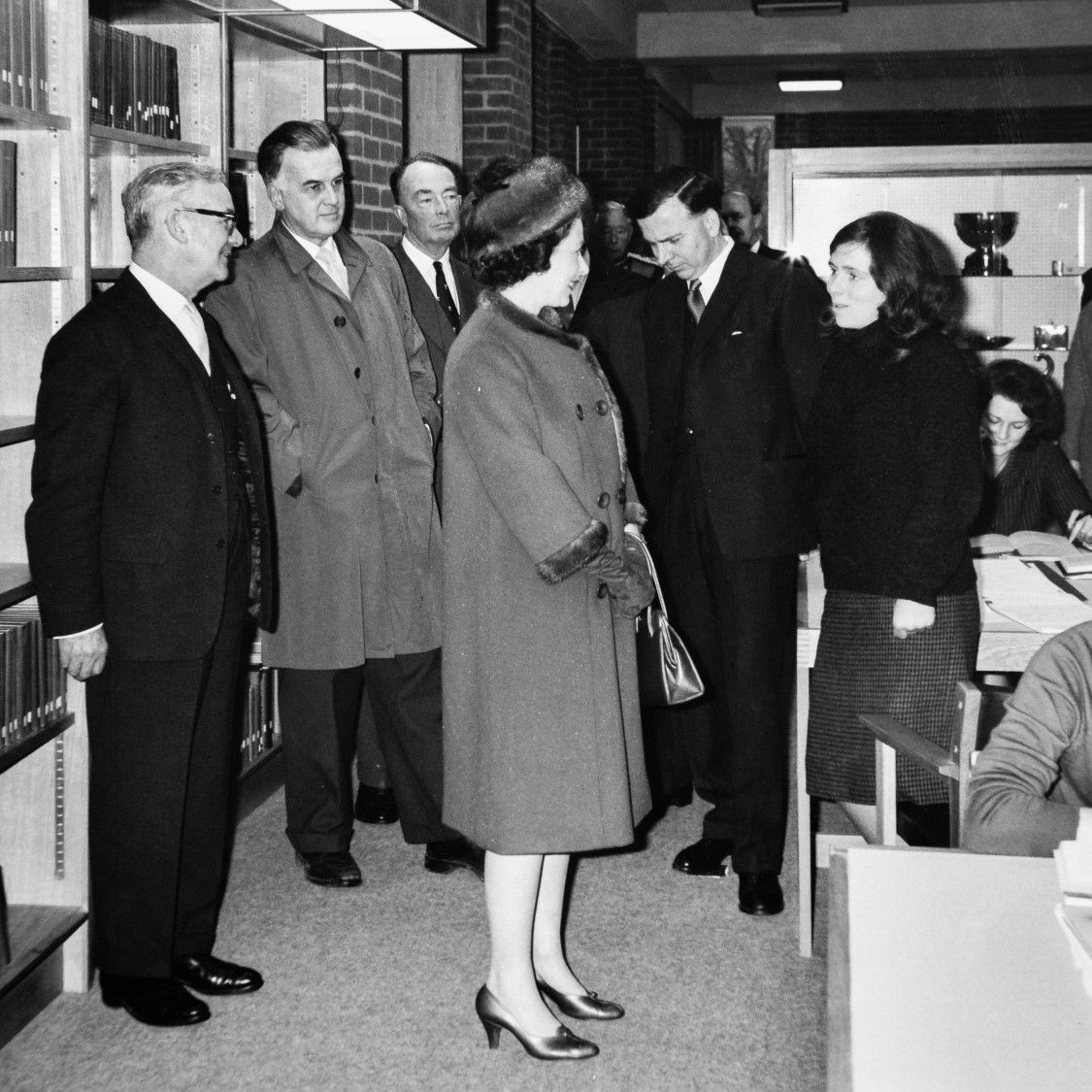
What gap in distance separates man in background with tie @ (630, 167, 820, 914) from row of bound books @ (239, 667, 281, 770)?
4.78 ft

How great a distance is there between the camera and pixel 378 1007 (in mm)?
3006

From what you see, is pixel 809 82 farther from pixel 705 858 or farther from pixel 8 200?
pixel 8 200

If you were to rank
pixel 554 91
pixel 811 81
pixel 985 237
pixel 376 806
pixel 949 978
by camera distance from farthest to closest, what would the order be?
pixel 811 81 → pixel 554 91 → pixel 985 237 → pixel 376 806 → pixel 949 978

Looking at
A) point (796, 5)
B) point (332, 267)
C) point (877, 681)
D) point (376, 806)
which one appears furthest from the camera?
point (796, 5)

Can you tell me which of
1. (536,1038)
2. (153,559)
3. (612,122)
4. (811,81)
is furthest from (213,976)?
(811,81)

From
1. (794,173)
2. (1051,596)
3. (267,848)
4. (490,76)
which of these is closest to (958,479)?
(1051,596)

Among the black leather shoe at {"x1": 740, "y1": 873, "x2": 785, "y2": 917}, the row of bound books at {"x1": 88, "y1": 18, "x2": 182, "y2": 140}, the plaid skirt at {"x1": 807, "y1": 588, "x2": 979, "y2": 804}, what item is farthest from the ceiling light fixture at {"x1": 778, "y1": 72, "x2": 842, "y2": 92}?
the plaid skirt at {"x1": 807, "y1": 588, "x2": 979, "y2": 804}

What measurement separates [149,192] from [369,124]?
245cm

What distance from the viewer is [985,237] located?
5.98 meters

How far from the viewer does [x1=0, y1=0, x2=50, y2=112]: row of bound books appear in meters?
2.82

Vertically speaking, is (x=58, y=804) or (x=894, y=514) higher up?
(x=894, y=514)

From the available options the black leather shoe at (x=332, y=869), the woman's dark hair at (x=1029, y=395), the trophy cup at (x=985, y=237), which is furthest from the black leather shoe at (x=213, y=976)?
the trophy cup at (x=985, y=237)

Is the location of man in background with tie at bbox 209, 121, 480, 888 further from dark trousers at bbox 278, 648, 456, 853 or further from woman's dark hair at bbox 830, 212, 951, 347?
woman's dark hair at bbox 830, 212, 951, 347

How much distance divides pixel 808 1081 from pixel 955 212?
4272 mm
